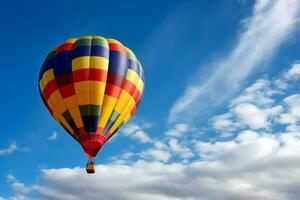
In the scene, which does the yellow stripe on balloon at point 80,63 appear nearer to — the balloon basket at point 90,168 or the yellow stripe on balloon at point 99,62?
the yellow stripe on balloon at point 99,62

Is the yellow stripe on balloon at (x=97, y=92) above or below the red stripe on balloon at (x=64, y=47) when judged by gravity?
below

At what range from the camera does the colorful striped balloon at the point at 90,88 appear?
3734 cm

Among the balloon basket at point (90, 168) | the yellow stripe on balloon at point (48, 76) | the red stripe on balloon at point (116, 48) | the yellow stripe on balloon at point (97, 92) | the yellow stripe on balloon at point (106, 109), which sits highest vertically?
the red stripe on balloon at point (116, 48)

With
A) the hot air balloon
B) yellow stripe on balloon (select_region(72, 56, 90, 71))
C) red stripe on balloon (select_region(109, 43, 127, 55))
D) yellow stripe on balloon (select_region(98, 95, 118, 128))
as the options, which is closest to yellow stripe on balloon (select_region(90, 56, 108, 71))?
the hot air balloon

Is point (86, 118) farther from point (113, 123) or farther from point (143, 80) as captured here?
point (143, 80)

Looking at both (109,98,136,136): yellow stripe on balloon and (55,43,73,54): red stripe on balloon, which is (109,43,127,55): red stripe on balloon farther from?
(109,98,136,136): yellow stripe on balloon

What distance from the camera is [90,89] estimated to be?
37875 mm

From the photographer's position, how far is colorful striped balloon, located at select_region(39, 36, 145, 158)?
3734cm

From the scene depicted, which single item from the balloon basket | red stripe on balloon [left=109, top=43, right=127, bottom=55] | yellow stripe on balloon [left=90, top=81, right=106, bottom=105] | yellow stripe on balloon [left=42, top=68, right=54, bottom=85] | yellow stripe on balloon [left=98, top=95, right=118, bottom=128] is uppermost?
red stripe on balloon [left=109, top=43, right=127, bottom=55]

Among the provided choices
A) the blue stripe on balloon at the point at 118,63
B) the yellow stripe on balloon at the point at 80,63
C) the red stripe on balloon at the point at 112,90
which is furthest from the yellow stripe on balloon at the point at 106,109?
the yellow stripe on balloon at the point at 80,63

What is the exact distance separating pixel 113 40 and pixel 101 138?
10.0 meters

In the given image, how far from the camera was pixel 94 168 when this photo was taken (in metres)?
36.5

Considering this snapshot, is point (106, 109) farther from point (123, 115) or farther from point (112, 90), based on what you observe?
point (123, 115)

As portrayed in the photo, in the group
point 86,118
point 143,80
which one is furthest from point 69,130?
point 143,80
